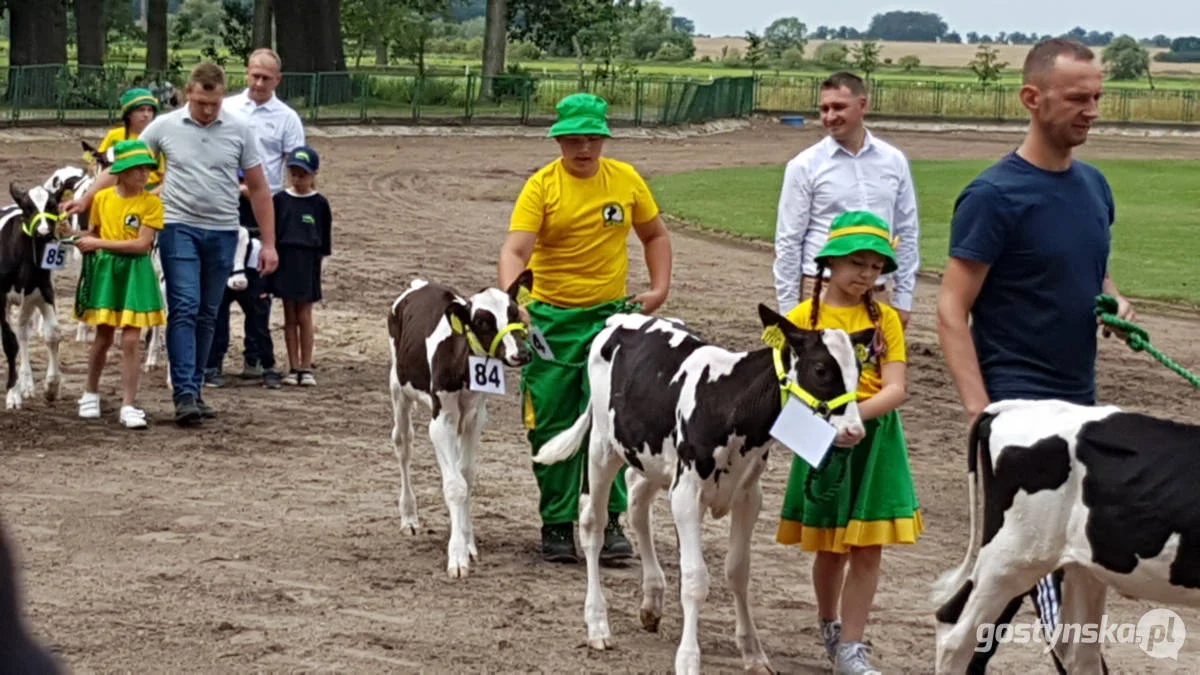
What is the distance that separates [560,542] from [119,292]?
4.78 meters

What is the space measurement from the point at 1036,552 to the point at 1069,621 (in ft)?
2.15

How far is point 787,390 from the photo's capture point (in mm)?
7125

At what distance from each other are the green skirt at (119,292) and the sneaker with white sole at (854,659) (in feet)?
22.5

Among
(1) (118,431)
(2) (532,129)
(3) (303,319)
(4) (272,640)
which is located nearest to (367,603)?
(4) (272,640)

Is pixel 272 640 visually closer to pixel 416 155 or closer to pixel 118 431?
pixel 118 431

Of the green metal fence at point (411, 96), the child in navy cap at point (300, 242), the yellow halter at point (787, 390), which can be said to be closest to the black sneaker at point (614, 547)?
the yellow halter at point (787, 390)

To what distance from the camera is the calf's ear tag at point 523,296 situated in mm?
9336

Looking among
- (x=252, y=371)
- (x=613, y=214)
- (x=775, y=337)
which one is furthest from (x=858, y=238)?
(x=252, y=371)

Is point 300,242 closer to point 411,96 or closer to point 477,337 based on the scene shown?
point 477,337

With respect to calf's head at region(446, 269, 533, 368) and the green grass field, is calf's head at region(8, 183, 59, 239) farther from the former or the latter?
the green grass field

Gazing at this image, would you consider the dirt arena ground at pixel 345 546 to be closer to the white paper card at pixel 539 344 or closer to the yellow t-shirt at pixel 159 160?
the white paper card at pixel 539 344

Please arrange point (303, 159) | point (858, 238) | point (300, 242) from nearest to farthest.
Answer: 1. point (858, 238)
2. point (303, 159)
3. point (300, 242)

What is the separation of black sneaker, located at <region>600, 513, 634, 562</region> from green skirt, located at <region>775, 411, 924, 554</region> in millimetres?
2439

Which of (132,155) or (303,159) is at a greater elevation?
(132,155)
